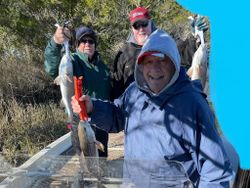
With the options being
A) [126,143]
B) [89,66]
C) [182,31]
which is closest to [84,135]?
[126,143]

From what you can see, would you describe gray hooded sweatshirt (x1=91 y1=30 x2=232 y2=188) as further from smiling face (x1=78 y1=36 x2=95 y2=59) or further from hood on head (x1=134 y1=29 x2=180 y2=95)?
smiling face (x1=78 y1=36 x2=95 y2=59)

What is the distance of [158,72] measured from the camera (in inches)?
99.9

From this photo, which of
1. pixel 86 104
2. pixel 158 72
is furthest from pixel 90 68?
pixel 158 72

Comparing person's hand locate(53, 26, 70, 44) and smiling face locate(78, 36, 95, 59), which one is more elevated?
person's hand locate(53, 26, 70, 44)

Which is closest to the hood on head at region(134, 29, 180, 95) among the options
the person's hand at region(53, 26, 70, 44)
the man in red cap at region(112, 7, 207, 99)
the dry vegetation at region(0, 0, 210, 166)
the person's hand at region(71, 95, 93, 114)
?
the person's hand at region(71, 95, 93, 114)

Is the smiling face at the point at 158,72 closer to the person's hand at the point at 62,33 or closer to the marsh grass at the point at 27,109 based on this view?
the person's hand at the point at 62,33

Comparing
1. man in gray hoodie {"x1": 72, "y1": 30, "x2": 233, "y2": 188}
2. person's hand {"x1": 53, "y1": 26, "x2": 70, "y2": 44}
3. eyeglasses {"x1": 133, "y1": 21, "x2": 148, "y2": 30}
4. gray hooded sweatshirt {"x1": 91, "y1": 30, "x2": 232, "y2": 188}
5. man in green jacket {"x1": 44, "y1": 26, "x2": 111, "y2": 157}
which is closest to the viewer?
gray hooded sweatshirt {"x1": 91, "y1": 30, "x2": 232, "y2": 188}

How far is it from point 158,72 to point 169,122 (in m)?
0.29

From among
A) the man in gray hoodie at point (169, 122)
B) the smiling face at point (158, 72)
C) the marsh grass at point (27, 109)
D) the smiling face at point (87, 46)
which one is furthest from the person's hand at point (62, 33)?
the marsh grass at point (27, 109)

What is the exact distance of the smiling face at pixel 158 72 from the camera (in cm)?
253

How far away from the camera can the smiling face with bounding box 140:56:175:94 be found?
2525mm

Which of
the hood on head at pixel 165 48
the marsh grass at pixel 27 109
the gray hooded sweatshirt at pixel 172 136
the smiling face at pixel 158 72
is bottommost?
the marsh grass at pixel 27 109

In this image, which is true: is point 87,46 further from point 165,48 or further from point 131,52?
point 165,48

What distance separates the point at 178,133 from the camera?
2420mm
